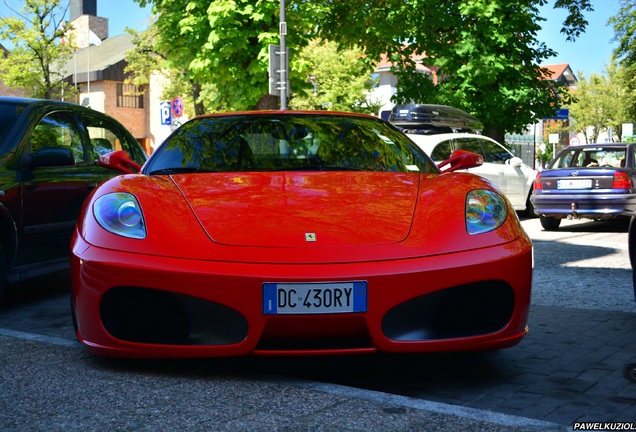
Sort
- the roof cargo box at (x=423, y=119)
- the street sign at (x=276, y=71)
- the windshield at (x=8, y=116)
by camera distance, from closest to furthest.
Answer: the windshield at (x=8, y=116) < the roof cargo box at (x=423, y=119) < the street sign at (x=276, y=71)

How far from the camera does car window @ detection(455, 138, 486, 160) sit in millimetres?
14516

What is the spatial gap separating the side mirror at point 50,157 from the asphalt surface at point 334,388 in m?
1.24

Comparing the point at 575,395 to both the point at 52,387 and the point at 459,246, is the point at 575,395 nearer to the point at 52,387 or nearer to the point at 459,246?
the point at 459,246

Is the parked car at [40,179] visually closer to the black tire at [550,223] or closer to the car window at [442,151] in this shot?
the car window at [442,151]

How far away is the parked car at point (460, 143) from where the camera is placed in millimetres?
14188

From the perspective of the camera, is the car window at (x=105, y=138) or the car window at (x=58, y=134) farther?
the car window at (x=105, y=138)

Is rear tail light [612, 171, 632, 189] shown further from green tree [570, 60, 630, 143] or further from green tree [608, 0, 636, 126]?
green tree [570, 60, 630, 143]

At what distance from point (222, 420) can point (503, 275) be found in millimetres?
1357

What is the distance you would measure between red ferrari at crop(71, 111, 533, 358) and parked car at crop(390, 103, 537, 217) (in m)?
9.87

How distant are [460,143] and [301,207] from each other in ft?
35.6

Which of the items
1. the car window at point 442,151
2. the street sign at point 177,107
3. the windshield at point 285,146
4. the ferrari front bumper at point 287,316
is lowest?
the ferrari front bumper at point 287,316

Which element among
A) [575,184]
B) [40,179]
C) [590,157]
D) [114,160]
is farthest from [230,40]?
[114,160]

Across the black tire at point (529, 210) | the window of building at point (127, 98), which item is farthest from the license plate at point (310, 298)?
the window of building at point (127, 98)

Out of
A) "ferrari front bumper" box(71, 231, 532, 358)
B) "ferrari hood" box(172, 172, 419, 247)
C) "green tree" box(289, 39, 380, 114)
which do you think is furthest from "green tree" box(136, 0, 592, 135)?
"green tree" box(289, 39, 380, 114)
